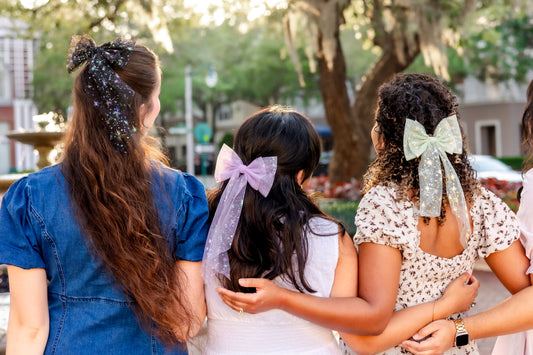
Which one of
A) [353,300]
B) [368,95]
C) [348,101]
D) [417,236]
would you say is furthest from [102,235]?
[368,95]

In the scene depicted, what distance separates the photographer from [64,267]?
5.52 feet

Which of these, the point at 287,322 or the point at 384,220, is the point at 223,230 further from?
the point at 384,220

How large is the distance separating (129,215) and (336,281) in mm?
722

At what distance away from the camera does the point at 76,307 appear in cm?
168

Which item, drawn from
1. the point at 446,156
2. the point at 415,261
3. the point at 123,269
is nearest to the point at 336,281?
the point at 415,261

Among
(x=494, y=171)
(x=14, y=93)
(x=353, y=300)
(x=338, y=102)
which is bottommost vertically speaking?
(x=494, y=171)

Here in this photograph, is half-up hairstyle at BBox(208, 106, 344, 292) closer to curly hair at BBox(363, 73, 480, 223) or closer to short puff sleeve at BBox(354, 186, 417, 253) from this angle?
short puff sleeve at BBox(354, 186, 417, 253)

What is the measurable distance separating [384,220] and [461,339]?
1.65 feet

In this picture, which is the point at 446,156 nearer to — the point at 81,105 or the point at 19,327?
the point at 81,105

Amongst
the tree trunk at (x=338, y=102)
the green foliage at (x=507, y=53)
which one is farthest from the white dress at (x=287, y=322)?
the green foliage at (x=507, y=53)

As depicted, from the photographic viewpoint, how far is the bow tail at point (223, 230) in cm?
179

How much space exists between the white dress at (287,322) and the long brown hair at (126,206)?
0.73 feet

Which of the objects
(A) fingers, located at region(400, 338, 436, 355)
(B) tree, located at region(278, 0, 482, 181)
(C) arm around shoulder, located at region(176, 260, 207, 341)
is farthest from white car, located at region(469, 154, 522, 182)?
(C) arm around shoulder, located at region(176, 260, 207, 341)

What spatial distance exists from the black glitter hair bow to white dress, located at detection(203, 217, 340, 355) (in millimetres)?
597
